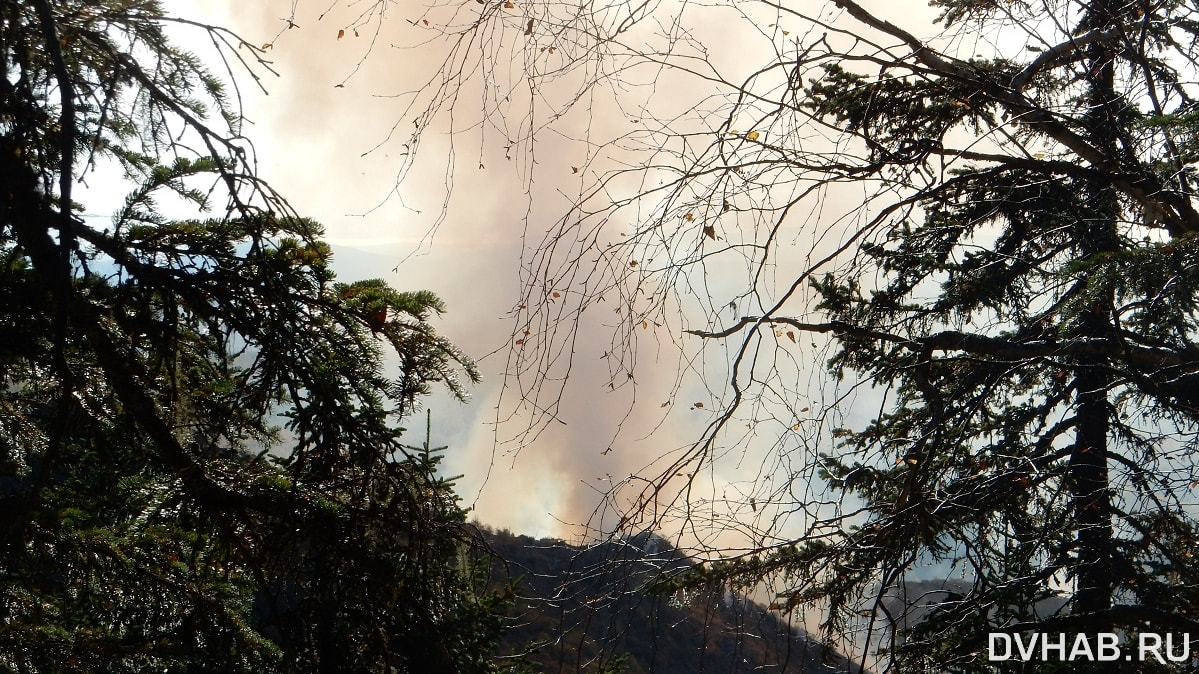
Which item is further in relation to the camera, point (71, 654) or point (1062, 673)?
point (1062, 673)

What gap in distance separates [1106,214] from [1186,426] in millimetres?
2033

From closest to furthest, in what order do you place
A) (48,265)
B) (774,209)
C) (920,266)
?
(774,209) → (48,265) → (920,266)

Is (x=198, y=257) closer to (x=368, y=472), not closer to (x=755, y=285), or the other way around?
(x=368, y=472)

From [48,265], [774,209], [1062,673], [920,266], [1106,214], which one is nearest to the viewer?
[774,209]

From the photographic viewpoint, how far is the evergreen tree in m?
3.17

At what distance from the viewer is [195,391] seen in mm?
4316

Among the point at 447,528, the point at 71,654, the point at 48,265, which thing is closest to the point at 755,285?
the point at 447,528

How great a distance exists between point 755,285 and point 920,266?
3302 millimetres

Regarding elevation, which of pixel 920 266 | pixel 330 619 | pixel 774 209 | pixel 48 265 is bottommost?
pixel 330 619

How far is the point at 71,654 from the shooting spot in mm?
4414

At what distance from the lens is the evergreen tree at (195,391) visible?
317 cm

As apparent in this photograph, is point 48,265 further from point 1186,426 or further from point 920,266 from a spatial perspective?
point 1186,426

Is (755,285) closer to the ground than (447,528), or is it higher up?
higher up

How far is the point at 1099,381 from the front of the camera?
19.5 ft
